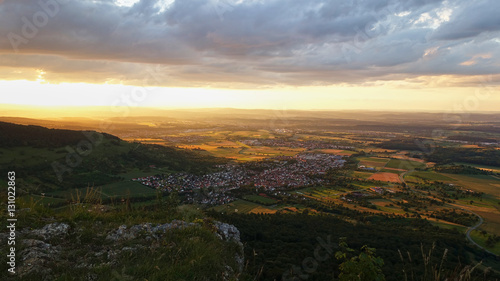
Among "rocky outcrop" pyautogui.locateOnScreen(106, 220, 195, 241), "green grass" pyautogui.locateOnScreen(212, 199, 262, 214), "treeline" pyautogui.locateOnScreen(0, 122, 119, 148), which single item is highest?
"rocky outcrop" pyautogui.locateOnScreen(106, 220, 195, 241)

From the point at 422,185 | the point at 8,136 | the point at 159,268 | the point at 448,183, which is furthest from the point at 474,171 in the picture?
the point at 8,136

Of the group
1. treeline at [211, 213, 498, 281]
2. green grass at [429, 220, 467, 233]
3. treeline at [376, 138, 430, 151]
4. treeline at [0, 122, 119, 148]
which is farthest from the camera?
treeline at [376, 138, 430, 151]

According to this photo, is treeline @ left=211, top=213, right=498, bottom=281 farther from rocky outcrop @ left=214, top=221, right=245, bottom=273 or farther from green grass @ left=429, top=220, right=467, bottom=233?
green grass @ left=429, top=220, right=467, bottom=233

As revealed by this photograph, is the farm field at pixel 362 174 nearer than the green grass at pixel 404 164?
Yes

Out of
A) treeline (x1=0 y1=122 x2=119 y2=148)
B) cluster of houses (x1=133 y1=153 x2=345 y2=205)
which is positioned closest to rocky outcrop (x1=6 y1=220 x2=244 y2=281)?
cluster of houses (x1=133 y1=153 x2=345 y2=205)

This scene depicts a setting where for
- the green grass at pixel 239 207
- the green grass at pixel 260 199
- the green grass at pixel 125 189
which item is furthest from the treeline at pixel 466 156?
the green grass at pixel 125 189

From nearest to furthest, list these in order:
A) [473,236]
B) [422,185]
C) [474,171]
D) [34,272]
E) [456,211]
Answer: [34,272], [473,236], [456,211], [422,185], [474,171]

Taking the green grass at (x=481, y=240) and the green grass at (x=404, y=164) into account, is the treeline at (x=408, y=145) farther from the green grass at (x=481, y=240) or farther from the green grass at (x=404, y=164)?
the green grass at (x=481, y=240)

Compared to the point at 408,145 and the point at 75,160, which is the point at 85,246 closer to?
the point at 75,160

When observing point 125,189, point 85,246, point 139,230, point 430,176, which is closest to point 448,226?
point 430,176

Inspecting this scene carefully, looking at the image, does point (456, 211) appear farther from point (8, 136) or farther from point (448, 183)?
point (8, 136)

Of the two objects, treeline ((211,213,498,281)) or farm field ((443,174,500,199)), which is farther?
farm field ((443,174,500,199))
